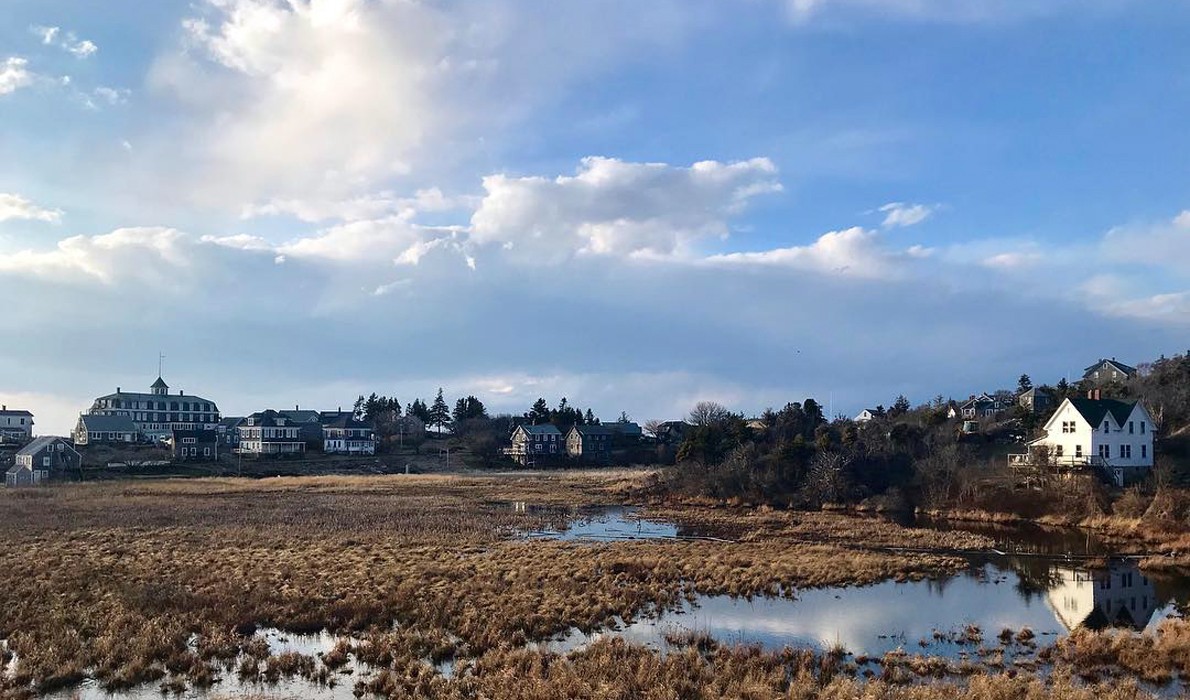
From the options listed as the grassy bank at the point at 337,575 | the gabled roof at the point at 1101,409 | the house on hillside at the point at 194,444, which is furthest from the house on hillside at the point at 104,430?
the gabled roof at the point at 1101,409

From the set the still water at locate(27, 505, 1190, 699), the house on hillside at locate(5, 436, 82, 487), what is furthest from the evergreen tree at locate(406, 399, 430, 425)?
the still water at locate(27, 505, 1190, 699)

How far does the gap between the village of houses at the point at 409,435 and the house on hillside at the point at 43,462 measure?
0.12 metres

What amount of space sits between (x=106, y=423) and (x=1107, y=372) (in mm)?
142587

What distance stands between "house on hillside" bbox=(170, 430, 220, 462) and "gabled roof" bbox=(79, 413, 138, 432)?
369 inches

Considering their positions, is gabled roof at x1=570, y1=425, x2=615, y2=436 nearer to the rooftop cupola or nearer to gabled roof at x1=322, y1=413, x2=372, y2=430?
gabled roof at x1=322, y1=413, x2=372, y2=430

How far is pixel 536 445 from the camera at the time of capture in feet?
405

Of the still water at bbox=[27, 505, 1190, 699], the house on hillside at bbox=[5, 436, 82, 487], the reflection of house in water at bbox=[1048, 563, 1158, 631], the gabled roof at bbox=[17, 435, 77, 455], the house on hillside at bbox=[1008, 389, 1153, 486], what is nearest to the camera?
the still water at bbox=[27, 505, 1190, 699]

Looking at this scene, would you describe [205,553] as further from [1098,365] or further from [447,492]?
[1098,365]

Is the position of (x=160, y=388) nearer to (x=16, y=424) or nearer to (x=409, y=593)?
(x=16, y=424)

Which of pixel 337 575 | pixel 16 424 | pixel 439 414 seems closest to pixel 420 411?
pixel 439 414

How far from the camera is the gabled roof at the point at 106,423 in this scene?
389 ft

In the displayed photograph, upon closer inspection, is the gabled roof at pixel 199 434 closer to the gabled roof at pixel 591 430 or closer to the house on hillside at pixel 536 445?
the house on hillside at pixel 536 445

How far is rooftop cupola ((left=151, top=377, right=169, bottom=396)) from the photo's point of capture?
14700cm

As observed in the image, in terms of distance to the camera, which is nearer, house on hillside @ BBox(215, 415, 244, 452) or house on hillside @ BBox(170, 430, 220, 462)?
house on hillside @ BBox(170, 430, 220, 462)
